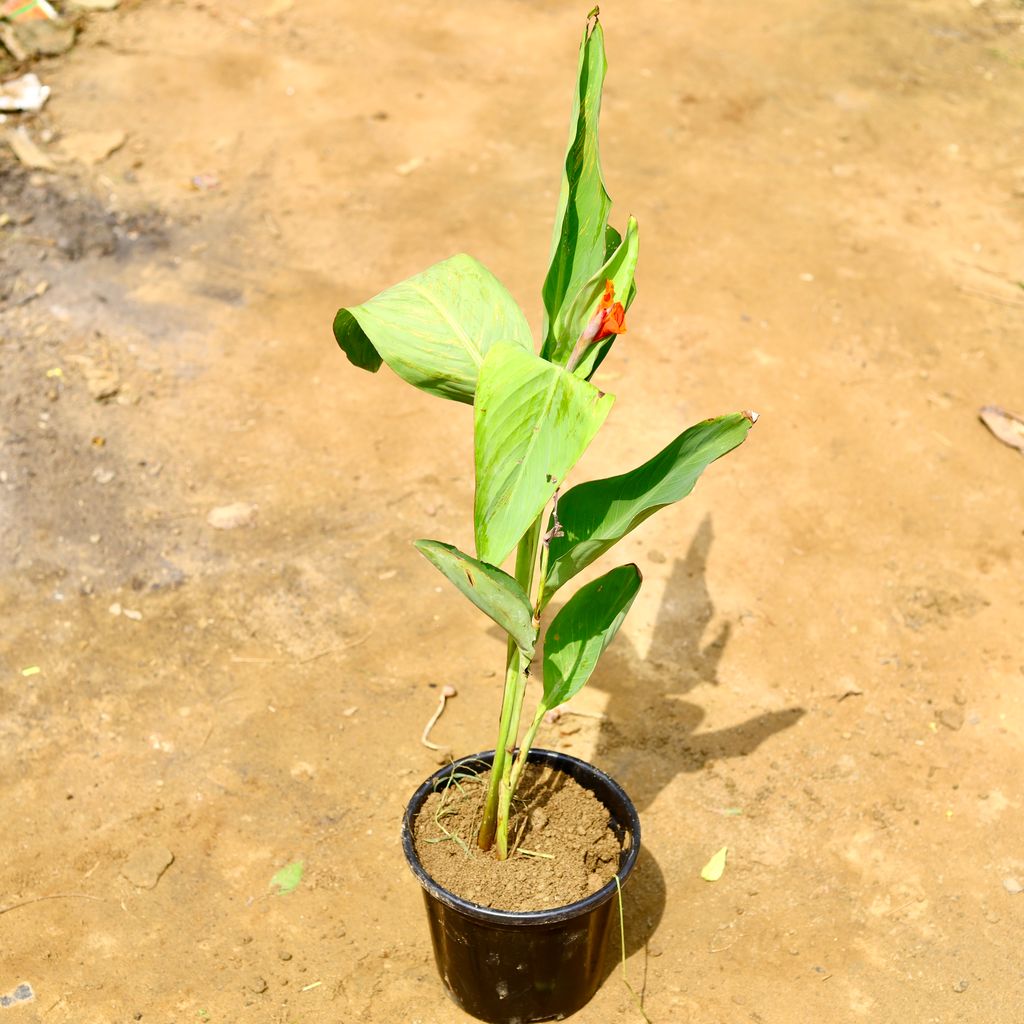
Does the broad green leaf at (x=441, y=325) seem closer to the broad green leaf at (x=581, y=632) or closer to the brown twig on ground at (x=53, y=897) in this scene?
the broad green leaf at (x=581, y=632)

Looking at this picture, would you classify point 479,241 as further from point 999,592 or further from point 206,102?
point 999,592

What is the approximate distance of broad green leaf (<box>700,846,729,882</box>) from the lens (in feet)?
9.59

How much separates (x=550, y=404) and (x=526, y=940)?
3.77 ft

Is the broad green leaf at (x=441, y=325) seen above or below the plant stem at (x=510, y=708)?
above

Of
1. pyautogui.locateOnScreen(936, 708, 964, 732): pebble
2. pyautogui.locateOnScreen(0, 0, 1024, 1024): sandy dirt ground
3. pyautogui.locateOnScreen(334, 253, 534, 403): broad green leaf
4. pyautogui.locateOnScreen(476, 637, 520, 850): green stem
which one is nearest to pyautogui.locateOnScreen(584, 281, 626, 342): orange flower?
pyautogui.locateOnScreen(334, 253, 534, 403): broad green leaf

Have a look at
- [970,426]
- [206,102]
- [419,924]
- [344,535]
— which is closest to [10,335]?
[344,535]

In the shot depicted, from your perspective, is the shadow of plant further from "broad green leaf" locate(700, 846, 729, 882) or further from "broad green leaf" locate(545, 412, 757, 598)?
"broad green leaf" locate(545, 412, 757, 598)

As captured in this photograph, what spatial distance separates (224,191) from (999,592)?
3846 millimetres

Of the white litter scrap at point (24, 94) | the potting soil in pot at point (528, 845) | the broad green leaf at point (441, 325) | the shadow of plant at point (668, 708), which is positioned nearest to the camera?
the broad green leaf at point (441, 325)

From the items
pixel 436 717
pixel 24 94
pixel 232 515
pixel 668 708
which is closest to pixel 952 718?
pixel 668 708

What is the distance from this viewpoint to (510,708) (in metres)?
2.33

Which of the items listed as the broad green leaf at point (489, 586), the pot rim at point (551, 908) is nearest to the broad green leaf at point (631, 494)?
the broad green leaf at point (489, 586)

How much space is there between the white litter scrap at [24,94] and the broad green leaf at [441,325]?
4.62 m

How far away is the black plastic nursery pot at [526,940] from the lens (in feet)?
7.54
